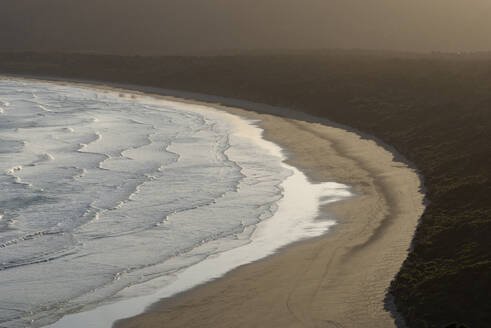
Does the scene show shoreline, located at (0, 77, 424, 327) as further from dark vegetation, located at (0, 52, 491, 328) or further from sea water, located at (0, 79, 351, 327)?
sea water, located at (0, 79, 351, 327)

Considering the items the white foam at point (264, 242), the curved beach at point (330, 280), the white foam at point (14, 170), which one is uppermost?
the curved beach at point (330, 280)

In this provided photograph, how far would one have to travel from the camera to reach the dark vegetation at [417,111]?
14.0 metres

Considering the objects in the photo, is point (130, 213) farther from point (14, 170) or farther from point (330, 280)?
point (14, 170)

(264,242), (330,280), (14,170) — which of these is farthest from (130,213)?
(14,170)

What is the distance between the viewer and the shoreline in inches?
516

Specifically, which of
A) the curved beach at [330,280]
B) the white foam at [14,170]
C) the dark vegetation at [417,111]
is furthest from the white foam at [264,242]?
the white foam at [14,170]

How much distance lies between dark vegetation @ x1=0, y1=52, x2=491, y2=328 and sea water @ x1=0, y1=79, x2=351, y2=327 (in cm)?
340

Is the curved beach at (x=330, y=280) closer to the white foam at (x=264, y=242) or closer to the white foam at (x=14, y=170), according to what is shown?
the white foam at (x=264, y=242)

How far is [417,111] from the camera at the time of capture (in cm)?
3844

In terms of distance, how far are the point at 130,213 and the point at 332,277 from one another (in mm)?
7445

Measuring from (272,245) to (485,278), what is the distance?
5.47 meters

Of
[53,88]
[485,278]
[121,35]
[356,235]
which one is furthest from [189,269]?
[121,35]

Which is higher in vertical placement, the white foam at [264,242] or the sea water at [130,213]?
the white foam at [264,242]

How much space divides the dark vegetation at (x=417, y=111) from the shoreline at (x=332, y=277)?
49 centimetres
